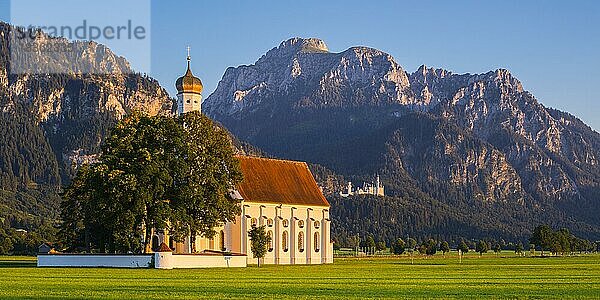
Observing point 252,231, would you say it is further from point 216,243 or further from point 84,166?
point 84,166

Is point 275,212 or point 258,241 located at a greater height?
point 275,212

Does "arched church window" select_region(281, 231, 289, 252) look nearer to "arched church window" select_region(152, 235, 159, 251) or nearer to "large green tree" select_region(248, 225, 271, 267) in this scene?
"large green tree" select_region(248, 225, 271, 267)

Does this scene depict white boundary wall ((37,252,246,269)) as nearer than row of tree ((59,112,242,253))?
Yes

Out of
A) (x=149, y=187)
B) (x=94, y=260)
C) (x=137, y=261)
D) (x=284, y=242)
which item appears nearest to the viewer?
(x=137, y=261)

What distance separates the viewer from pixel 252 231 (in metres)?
91.4

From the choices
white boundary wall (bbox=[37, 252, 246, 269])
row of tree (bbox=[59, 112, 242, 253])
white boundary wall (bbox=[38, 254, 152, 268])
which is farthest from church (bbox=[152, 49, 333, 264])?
white boundary wall (bbox=[38, 254, 152, 268])

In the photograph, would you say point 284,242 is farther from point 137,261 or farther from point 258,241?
point 137,261

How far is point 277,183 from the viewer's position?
350 feet

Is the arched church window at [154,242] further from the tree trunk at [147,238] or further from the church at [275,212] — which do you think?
the church at [275,212]

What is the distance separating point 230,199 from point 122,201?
13.4 m

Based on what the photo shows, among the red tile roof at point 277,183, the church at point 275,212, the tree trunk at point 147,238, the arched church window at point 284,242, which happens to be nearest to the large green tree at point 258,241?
the church at point 275,212

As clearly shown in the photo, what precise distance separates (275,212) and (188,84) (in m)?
16.2

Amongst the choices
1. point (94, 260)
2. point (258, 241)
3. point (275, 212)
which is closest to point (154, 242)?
point (94, 260)

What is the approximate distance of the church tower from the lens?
104 meters
